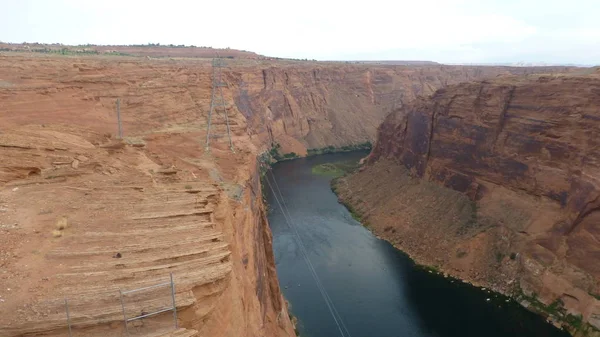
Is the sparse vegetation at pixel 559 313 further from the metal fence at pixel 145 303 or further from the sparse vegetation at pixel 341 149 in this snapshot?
the sparse vegetation at pixel 341 149

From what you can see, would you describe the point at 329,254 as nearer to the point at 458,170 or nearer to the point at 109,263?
the point at 458,170

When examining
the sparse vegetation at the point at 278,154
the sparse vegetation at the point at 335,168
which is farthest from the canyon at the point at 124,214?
the sparse vegetation at the point at 278,154

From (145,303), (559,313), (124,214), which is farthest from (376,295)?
(145,303)

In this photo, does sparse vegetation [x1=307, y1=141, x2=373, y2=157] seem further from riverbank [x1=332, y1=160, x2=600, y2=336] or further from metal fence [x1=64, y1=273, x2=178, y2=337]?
metal fence [x1=64, y1=273, x2=178, y2=337]

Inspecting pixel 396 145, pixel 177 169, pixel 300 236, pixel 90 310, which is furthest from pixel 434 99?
pixel 90 310

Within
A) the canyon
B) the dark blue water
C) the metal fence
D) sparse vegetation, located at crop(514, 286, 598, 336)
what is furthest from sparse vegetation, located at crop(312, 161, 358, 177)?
the metal fence

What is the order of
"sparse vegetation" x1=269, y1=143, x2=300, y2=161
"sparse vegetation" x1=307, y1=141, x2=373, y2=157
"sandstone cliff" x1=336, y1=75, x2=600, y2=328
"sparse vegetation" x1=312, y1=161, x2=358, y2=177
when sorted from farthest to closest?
"sparse vegetation" x1=307, y1=141, x2=373, y2=157
"sparse vegetation" x1=269, y1=143, x2=300, y2=161
"sparse vegetation" x1=312, y1=161, x2=358, y2=177
"sandstone cliff" x1=336, y1=75, x2=600, y2=328

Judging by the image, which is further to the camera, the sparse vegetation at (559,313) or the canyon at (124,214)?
the sparse vegetation at (559,313)
